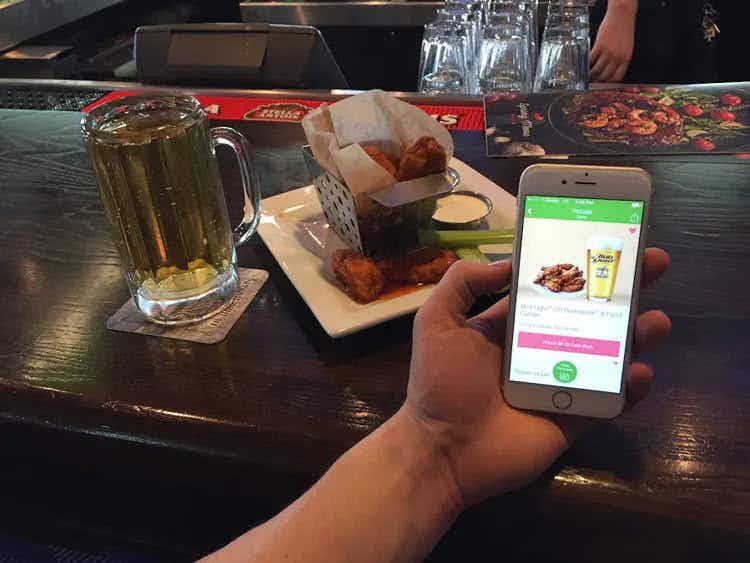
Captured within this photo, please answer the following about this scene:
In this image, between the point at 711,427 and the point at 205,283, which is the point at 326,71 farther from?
the point at 711,427

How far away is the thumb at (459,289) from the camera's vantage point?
58 centimetres

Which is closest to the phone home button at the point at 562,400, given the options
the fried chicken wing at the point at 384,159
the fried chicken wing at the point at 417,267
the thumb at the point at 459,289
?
the thumb at the point at 459,289

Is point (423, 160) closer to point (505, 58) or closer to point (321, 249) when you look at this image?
point (321, 249)

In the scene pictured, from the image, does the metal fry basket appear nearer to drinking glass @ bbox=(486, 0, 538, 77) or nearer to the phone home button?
the phone home button

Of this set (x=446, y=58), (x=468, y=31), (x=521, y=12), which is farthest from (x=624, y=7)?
(x=446, y=58)

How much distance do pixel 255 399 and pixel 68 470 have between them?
0.31m

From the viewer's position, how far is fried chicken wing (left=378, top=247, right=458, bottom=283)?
756 millimetres

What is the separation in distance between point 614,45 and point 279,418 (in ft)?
6.22

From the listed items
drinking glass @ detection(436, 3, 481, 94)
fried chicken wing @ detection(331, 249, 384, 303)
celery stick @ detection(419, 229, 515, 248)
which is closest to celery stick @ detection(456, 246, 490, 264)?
celery stick @ detection(419, 229, 515, 248)

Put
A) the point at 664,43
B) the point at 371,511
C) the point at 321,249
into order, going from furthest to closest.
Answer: the point at 664,43, the point at 321,249, the point at 371,511

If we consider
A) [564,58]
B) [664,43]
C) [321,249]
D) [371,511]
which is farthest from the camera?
[664,43]

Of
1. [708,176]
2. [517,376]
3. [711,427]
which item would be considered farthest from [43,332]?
[708,176]

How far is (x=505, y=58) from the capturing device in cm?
156

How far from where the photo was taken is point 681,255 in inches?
32.2
